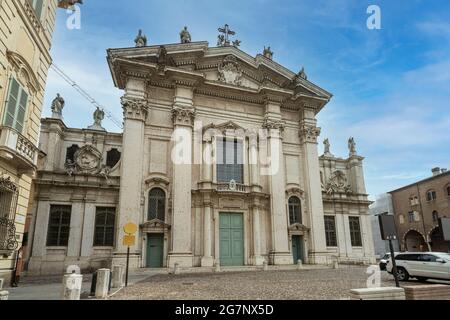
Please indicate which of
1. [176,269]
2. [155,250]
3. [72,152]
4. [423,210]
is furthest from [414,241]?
[72,152]

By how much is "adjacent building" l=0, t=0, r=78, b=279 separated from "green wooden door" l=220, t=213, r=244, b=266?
13.8m

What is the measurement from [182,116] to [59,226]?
12088 mm

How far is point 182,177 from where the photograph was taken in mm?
21578

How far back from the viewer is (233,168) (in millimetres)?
24047

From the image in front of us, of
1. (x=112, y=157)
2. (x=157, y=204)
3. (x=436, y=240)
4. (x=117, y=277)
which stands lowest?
(x=117, y=277)

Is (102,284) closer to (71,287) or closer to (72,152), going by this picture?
(71,287)

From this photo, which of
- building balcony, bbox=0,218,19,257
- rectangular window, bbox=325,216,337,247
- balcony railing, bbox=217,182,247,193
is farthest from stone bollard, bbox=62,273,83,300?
rectangular window, bbox=325,216,337,247

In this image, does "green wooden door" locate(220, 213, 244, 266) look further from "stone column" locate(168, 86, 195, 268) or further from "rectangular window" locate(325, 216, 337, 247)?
"rectangular window" locate(325, 216, 337, 247)

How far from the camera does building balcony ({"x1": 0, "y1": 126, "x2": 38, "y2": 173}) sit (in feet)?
30.3

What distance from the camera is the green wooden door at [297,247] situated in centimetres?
2443

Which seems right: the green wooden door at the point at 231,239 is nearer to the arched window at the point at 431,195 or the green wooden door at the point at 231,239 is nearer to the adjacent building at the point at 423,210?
the adjacent building at the point at 423,210

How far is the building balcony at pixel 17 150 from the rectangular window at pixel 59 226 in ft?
41.3
